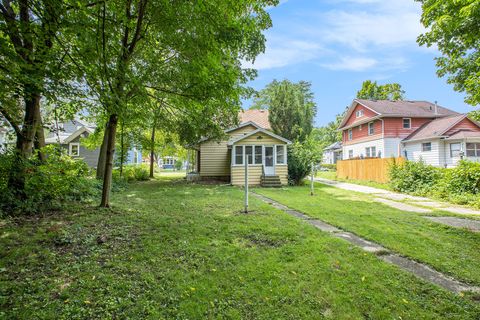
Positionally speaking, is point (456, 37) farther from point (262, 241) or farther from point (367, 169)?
point (367, 169)

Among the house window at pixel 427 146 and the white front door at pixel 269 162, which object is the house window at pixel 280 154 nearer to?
the white front door at pixel 269 162

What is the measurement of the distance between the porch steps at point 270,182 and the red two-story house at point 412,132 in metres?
9.73

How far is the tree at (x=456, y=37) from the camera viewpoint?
220 inches

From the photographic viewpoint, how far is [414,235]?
16.3 ft

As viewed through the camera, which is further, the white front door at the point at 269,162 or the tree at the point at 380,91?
the tree at the point at 380,91

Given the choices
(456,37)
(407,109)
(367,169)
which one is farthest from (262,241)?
(407,109)

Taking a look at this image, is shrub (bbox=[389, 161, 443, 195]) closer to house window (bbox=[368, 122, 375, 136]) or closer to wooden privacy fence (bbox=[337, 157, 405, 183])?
wooden privacy fence (bbox=[337, 157, 405, 183])

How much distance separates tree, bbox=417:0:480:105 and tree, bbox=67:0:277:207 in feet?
14.6

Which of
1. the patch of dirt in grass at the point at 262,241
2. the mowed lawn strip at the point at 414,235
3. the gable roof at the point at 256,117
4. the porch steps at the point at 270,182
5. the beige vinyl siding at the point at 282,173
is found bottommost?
the mowed lawn strip at the point at 414,235

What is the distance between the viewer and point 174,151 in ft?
80.8

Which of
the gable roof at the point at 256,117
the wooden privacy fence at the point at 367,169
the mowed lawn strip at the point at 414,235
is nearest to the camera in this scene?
the mowed lawn strip at the point at 414,235

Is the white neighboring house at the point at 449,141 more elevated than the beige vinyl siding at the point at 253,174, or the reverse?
the white neighboring house at the point at 449,141

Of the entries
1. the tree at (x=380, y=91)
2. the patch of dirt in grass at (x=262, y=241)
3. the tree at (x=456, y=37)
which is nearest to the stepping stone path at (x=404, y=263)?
the patch of dirt in grass at (x=262, y=241)

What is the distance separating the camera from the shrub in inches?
431
